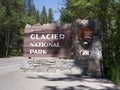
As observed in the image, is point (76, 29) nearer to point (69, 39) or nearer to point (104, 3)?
point (69, 39)

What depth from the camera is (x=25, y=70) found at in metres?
17.4

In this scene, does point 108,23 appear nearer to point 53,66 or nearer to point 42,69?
point 53,66

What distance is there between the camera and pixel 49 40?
687 inches

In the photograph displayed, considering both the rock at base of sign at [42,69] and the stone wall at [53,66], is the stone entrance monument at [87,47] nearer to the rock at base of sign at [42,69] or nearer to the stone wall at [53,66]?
the stone wall at [53,66]

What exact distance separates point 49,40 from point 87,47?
2.15 metres

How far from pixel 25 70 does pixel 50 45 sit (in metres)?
1.90

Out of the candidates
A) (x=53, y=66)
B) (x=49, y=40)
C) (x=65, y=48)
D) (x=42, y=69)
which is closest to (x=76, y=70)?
(x=53, y=66)

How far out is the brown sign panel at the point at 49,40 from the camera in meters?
17.4

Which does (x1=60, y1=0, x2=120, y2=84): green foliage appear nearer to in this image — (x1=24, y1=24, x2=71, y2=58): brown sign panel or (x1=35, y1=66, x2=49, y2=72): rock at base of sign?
(x1=24, y1=24, x2=71, y2=58): brown sign panel

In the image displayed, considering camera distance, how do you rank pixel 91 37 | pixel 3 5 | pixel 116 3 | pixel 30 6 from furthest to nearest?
pixel 30 6, pixel 3 5, pixel 116 3, pixel 91 37

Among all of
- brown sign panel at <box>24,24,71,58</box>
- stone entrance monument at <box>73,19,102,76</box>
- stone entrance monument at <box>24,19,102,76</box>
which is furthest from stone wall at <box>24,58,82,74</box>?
brown sign panel at <box>24,24,71,58</box>

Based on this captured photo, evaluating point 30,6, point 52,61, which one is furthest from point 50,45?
point 30,6

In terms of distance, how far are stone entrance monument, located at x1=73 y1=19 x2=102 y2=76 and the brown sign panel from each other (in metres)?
0.59

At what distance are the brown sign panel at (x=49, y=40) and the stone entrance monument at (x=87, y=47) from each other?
591mm
